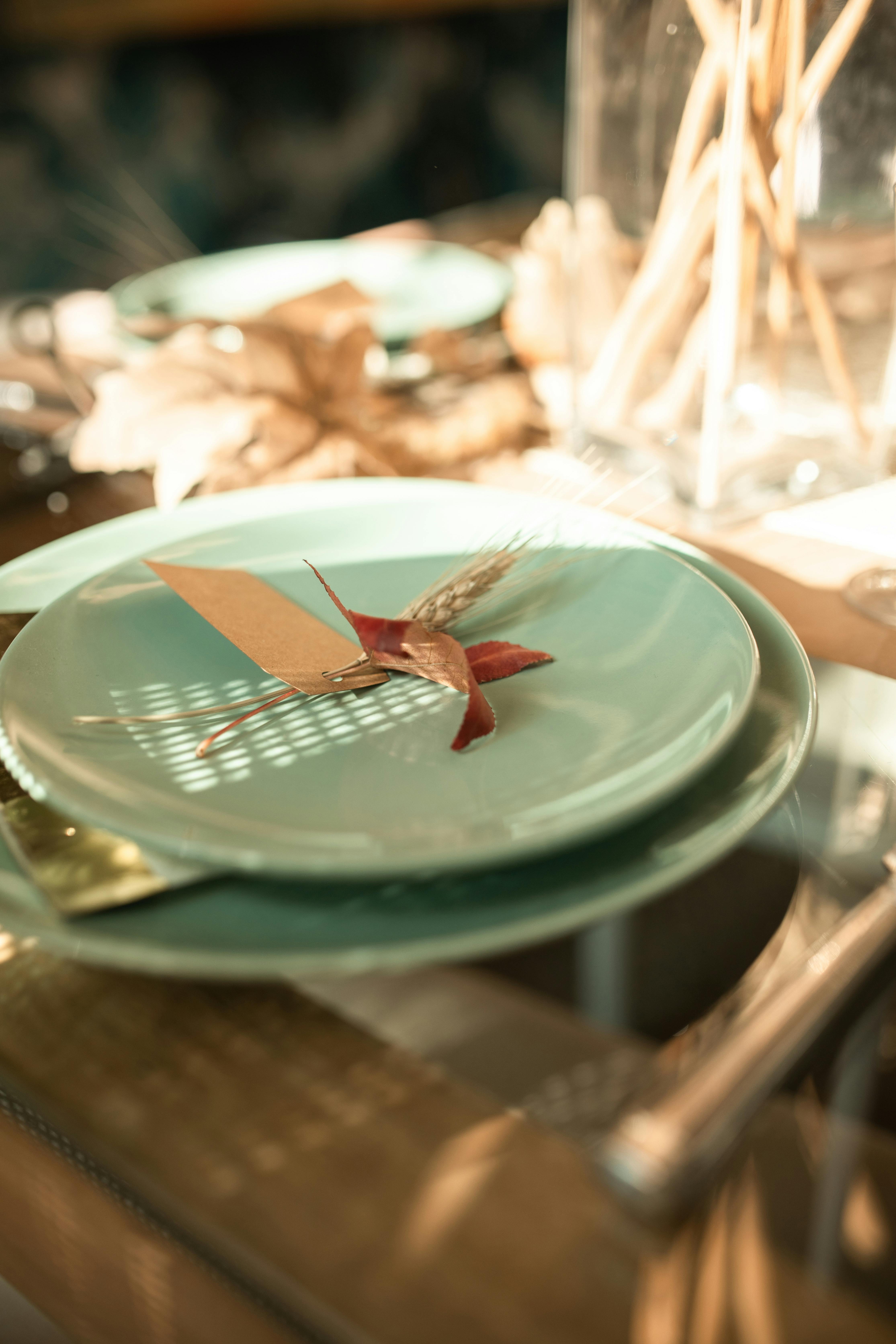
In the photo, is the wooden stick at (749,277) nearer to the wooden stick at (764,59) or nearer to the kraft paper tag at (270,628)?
the wooden stick at (764,59)

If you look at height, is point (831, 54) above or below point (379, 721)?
above

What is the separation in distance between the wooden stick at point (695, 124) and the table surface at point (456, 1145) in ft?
1.21

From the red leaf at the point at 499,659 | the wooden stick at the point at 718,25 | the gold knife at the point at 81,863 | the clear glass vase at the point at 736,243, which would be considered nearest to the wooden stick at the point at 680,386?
the clear glass vase at the point at 736,243

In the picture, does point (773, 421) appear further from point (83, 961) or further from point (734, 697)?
point (83, 961)

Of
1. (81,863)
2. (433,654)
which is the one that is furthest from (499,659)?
(81,863)

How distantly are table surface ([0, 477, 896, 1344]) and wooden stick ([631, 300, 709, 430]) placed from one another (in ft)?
1.04

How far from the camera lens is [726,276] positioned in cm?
50

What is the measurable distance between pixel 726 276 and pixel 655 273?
0.06 metres

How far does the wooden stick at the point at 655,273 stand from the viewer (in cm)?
51

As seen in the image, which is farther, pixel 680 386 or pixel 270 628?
pixel 680 386

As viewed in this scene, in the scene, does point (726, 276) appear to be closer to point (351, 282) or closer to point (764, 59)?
point (764, 59)

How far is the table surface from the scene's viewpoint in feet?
0.70

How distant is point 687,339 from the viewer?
552 mm

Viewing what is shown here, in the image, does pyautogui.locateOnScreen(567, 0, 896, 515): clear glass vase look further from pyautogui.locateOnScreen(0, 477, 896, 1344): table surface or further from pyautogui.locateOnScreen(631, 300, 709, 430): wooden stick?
pyautogui.locateOnScreen(0, 477, 896, 1344): table surface
